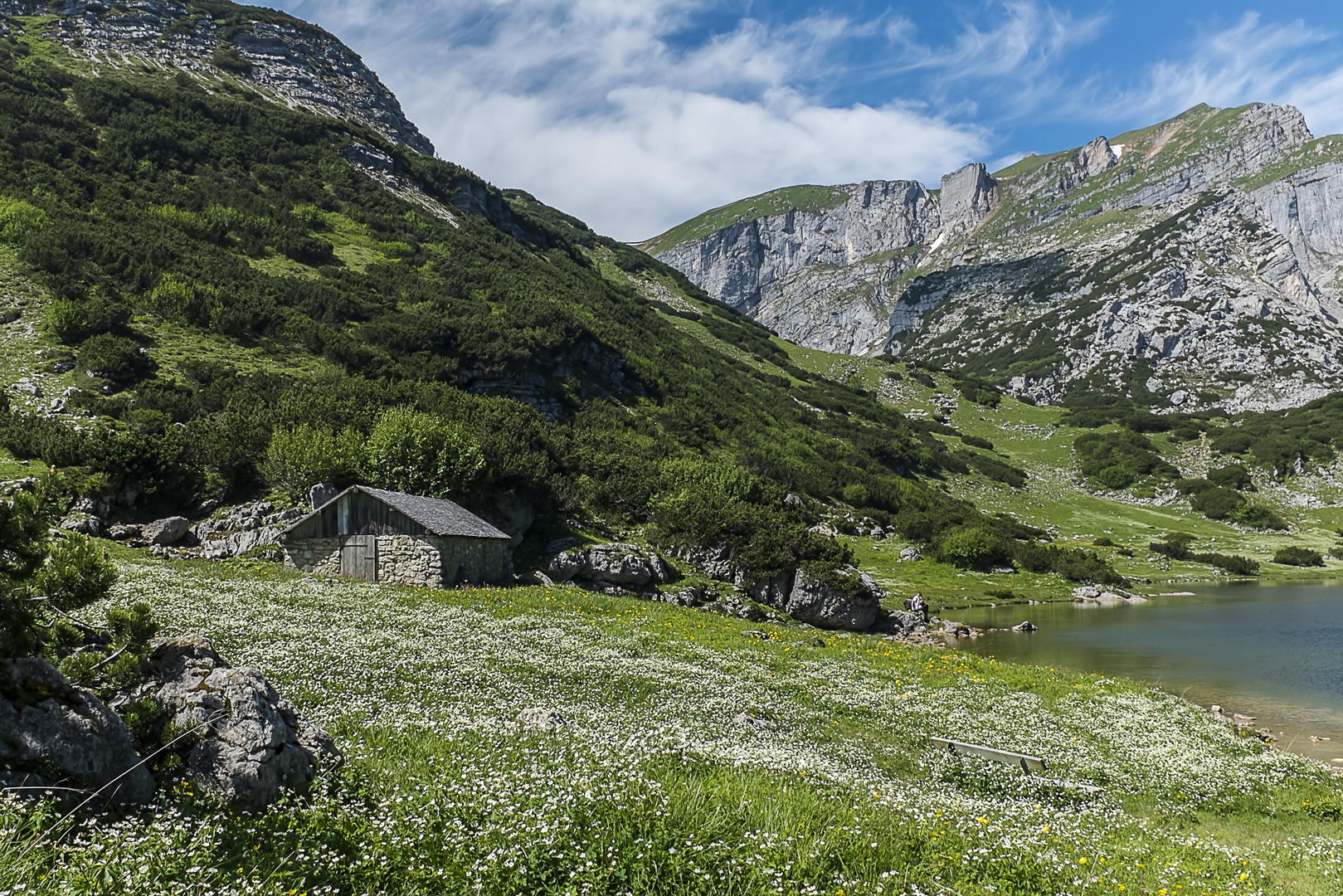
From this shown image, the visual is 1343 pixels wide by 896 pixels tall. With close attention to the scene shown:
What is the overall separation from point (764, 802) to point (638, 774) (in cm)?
149

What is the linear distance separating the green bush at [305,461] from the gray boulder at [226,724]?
105 ft

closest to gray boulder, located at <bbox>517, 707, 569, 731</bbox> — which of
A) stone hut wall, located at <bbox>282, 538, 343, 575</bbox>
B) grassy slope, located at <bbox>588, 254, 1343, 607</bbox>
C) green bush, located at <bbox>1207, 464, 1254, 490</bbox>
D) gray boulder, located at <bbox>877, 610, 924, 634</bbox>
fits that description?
stone hut wall, located at <bbox>282, 538, 343, 575</bbox>

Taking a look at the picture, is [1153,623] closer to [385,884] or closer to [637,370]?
[385,884]

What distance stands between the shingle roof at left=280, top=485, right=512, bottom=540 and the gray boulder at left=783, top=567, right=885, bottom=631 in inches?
736

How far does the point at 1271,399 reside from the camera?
17550 centimetres

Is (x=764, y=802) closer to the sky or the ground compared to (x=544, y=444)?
closer to the ground

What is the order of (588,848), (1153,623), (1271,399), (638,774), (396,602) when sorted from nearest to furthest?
(588,848), (638,774), (396,602), (1153,623), (1271,399)

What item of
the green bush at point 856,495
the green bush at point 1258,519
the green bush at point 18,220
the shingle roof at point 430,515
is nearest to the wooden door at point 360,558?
the shingle roof at point 430,515

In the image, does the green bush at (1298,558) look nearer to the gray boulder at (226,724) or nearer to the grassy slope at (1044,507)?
the grassy slope at (1044,507)

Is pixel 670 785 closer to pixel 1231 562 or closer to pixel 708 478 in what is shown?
pixel 708 478

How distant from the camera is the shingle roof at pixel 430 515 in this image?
99.9ft

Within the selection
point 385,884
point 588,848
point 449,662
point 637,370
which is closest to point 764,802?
point 588,848

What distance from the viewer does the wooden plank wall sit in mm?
30875

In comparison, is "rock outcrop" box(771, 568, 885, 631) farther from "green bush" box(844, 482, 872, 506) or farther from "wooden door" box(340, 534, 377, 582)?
"green bush" box(844, 482, 872, 506)
